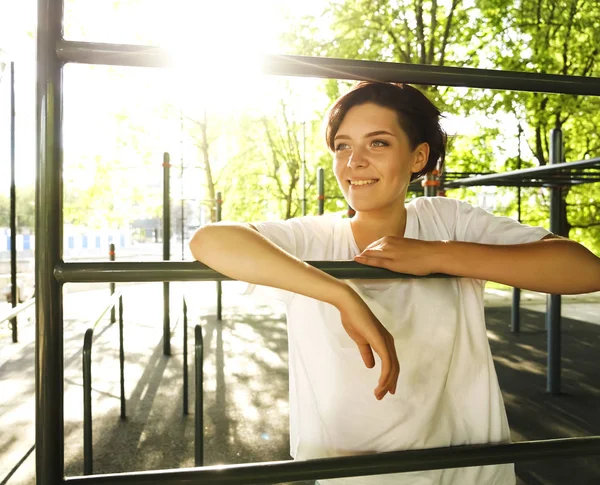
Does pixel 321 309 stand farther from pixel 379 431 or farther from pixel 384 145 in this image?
pixel 384 145

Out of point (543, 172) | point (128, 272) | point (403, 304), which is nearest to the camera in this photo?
point (128, 272)

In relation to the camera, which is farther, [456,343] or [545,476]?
[545,476]

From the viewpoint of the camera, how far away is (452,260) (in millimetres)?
951

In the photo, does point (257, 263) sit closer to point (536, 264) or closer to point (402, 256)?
point (402, 256)

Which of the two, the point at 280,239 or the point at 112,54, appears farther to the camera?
the point at 280,239

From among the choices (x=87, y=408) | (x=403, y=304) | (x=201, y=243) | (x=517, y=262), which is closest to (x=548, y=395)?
(x=403, y=304)

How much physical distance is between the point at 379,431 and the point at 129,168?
A: 16015 millimetres

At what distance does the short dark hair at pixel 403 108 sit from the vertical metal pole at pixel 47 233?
0.78 m

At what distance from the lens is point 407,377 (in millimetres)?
1238

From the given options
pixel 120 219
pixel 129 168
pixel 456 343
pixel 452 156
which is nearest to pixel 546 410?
pixel 456 343

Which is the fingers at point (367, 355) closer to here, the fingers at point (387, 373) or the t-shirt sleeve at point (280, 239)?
the fingers at point (387, 373)

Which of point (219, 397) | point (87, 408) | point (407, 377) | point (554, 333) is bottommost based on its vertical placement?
point (219, 397)

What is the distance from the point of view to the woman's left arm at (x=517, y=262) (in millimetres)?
929

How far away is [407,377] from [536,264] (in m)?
0.40
